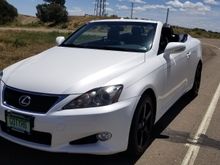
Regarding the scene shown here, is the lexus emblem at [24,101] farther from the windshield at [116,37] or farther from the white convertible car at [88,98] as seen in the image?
the windshield at [116,37]

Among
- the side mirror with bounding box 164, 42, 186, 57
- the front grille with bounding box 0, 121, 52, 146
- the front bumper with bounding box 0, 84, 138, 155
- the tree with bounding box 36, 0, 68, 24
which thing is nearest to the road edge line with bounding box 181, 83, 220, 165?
the front bumper with bounding box 0, 84, 138, 155

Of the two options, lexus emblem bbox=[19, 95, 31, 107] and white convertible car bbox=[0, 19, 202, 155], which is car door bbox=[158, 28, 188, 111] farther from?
lexus emblem bbox=[19, 95, 31, 107]

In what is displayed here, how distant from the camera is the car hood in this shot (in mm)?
4203

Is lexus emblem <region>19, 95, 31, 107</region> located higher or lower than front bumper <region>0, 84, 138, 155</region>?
higher

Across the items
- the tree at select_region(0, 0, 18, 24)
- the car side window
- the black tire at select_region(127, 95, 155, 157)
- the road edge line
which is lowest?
the tree at select_region(0, 0, 18, 24)

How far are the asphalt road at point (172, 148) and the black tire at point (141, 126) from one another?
12cm

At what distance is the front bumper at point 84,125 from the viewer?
397 centimetres

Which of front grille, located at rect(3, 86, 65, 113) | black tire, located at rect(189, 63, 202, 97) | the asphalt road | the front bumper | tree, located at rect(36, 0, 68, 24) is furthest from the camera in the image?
tree, located at rect(36, 0, 68, 24)

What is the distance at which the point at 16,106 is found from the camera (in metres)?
4.23

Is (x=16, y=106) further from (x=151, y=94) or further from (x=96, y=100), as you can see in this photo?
(x=151, y=94)

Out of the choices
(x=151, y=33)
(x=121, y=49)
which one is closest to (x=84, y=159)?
(x=121, y=49)

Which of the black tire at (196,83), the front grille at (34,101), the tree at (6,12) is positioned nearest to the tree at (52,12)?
the tree at (6,12)

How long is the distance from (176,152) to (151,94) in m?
0.77

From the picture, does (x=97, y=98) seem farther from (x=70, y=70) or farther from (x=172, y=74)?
(x=172, y=74)
